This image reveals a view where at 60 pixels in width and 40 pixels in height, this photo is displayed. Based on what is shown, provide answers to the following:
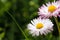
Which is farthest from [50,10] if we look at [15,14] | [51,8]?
[15,14]

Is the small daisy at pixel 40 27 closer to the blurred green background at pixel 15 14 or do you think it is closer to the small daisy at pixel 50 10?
the small daisy at pixel 50 10

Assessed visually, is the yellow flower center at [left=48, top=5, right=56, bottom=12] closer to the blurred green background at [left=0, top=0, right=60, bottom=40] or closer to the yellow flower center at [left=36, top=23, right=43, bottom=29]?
the yellow flower center at [left=36, top=23, right=43, bottom=29]

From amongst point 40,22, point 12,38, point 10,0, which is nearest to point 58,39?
point 40,22

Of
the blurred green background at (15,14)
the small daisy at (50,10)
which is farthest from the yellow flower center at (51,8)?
the blurred green background at (15,14)

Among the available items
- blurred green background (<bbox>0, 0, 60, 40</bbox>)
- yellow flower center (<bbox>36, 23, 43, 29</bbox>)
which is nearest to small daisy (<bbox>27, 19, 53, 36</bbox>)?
yellow flower center (<bbox>36, 23, 43, 29</bbox>)

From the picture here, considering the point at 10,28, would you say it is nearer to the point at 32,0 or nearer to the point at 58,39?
the point at 32,0
